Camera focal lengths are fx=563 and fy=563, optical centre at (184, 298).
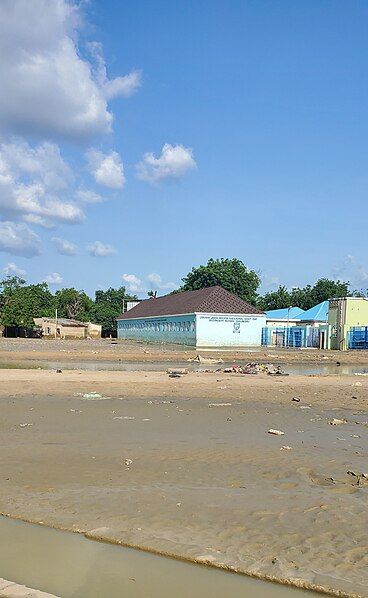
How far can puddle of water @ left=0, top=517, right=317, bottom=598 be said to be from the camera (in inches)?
176

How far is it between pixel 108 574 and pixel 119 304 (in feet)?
384

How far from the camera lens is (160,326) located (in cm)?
6438

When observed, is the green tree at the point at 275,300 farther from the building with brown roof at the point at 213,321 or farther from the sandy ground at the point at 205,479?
the sandy ground at the point at 205,479

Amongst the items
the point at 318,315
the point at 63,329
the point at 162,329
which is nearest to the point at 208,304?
the point at 162,329

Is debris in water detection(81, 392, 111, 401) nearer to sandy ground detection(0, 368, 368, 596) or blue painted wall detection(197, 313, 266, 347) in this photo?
sandy ground detection(0, 368, 368, 596)

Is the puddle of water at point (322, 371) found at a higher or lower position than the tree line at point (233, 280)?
lower

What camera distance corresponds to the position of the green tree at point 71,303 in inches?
4633

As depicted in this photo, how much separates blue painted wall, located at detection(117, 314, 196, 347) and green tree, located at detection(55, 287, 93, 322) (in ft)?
125

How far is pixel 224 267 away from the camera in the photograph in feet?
307

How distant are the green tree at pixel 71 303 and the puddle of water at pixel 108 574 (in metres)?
113

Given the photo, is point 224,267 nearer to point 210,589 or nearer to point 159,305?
point 159,305

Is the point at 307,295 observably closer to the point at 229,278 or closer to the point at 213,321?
the point at 229,278

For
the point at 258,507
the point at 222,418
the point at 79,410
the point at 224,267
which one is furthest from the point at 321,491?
the point at 224,267

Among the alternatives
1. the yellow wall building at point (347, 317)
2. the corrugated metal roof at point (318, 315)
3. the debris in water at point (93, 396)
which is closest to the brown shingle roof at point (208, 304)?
the yellow wall building at point (347, 317)
